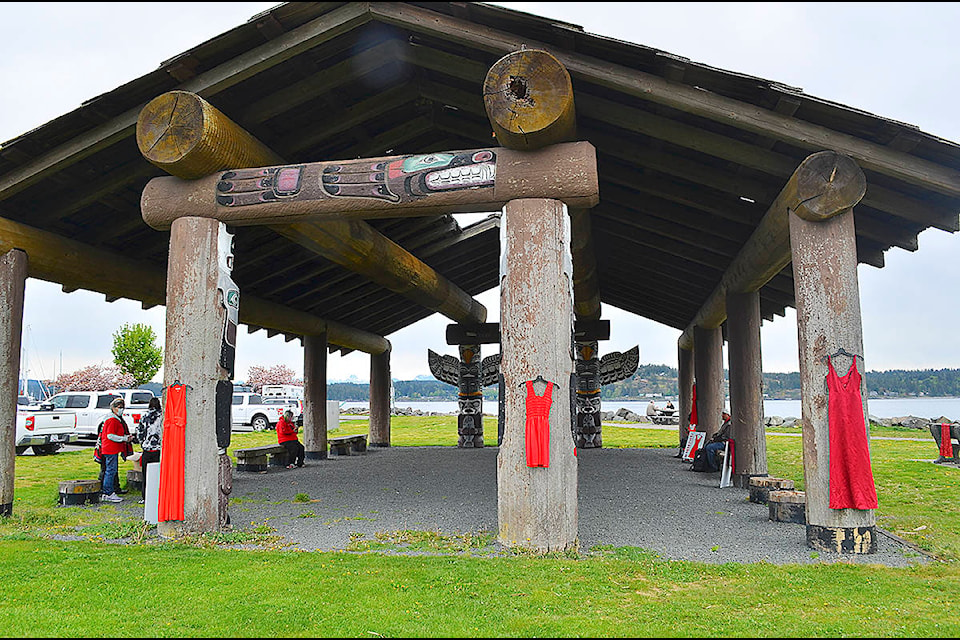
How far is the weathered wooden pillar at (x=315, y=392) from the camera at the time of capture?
15.6 m

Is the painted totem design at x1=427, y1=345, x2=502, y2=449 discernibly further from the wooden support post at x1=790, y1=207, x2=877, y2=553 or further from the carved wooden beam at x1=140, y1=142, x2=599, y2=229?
the wooden support post at x1=790, y1=207, x2=877, y2=553

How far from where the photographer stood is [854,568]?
5324 millimetres

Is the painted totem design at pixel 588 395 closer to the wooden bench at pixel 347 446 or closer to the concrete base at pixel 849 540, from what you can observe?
the wooden bench at pixel 347 446

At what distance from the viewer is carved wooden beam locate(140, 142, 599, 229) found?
608cm

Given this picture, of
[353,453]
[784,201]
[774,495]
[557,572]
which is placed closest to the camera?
[557,572]

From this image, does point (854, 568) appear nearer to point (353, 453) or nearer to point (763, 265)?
point (763, 265)

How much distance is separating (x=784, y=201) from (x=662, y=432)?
1914cm

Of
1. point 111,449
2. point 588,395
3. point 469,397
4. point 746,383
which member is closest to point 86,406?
point 469,397

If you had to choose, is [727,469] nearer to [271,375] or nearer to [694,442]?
[694,442]

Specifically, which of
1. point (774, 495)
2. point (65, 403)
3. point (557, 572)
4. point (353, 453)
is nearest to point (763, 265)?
point (774, 495)

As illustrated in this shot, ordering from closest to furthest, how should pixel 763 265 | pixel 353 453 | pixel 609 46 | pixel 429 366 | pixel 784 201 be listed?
pixel 609 46 → pixel 784 201 → pixel 763 265 → pixel 353 453 → pixel 429 366

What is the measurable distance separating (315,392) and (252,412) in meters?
13.0

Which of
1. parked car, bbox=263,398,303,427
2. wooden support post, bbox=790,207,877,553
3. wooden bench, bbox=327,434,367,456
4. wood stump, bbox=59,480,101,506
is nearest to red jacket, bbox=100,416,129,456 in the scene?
wood stump, bbox=59,480,101,506

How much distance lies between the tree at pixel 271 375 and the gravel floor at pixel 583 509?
144ft
